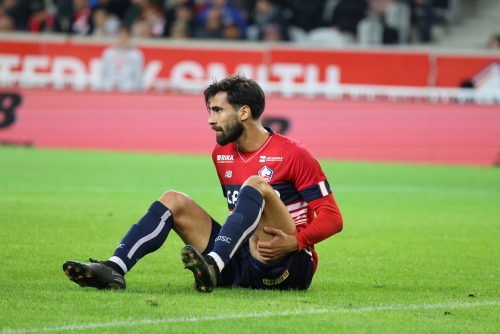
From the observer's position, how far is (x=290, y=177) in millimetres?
6230

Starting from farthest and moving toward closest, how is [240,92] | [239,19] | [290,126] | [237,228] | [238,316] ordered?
1. [239,19]
2. [290,126]
3. [240,92]
4. [237,228]
5. [238,316]

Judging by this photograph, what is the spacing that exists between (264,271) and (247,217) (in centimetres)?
50

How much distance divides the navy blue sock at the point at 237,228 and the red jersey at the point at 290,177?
1.20 ft

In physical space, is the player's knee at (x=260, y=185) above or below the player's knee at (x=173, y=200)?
above

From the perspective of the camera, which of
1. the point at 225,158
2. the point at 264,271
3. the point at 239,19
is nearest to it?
the point at 264,271

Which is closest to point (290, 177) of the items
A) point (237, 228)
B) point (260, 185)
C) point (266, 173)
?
point (266, 173)

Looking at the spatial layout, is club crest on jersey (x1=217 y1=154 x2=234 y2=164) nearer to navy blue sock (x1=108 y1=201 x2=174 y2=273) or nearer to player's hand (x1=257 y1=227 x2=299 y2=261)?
navy blue sock (x1=108 y1=201 x2=174 y2=273)

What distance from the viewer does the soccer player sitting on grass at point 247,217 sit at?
5848mm

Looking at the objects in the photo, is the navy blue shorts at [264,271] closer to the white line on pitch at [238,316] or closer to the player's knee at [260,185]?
the player's knee at [260,185]

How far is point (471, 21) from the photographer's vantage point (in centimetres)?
2680

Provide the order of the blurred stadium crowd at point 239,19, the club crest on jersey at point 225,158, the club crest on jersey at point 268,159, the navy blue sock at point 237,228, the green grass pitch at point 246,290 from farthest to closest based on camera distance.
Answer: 1. the blurred stadium crowd at point 239,19
2. the club crest on jersey at point 225,158
3. the club crest on jersey at point 268,159
4. the navy blue sock at point 237,228
5. the green grass pitch at point 246,290

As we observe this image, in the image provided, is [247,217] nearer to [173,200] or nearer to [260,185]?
[260,185]

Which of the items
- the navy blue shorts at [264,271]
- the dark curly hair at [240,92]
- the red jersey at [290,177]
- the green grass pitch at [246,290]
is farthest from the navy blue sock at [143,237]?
the dark curly hair at [240,92]

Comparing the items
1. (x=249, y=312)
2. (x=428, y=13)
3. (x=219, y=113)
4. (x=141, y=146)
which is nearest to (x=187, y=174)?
(x=141, y=146)
